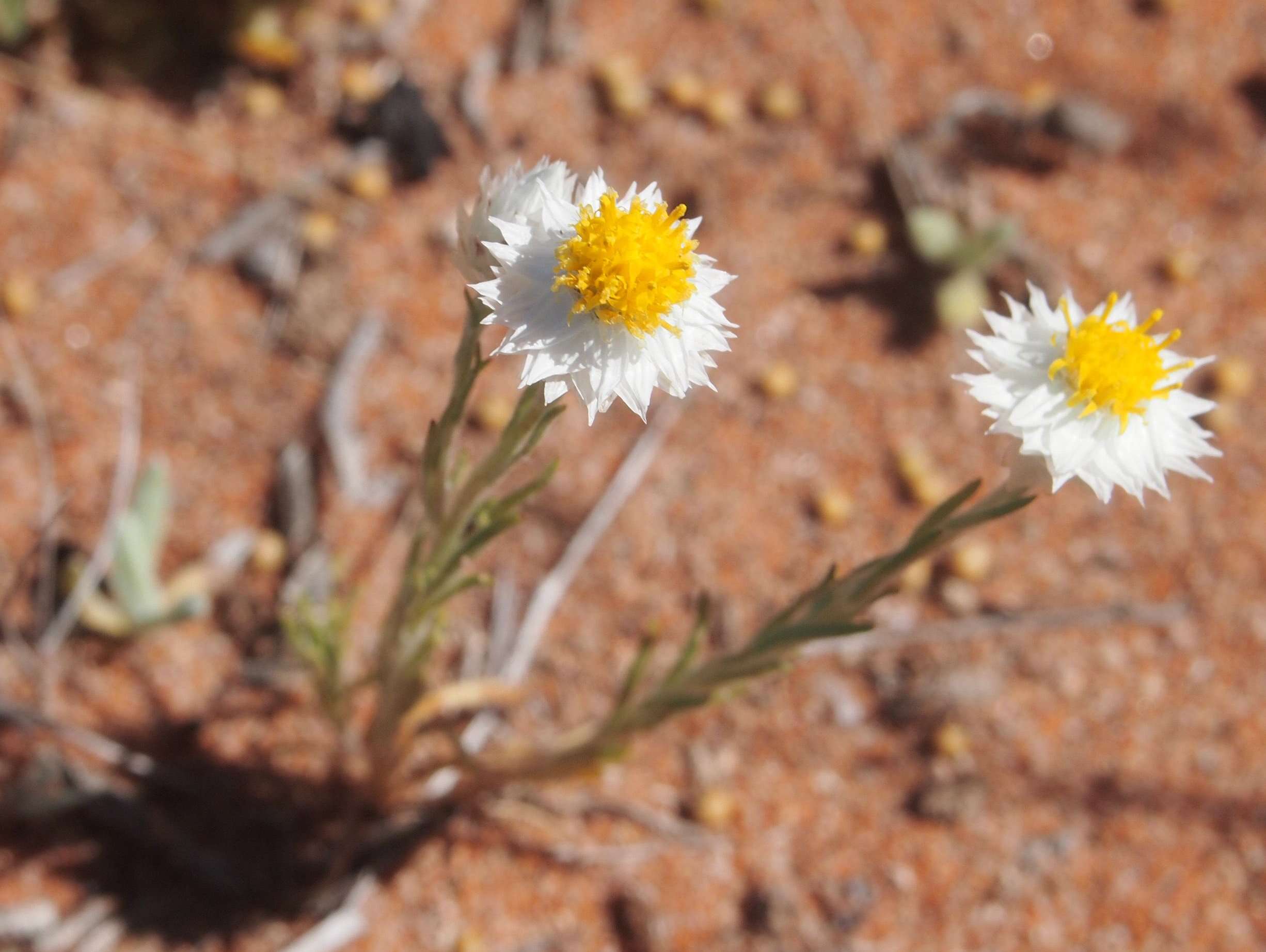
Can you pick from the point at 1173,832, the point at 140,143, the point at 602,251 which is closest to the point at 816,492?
the point at 1173,832

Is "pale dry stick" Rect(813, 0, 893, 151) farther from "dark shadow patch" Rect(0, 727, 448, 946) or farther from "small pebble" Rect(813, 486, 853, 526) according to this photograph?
"dark shadow patch" Rect(0, 727, 448, 946)

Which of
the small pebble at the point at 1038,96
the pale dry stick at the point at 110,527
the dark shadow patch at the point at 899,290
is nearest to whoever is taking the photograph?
the pale dry stick at the point at 110,527

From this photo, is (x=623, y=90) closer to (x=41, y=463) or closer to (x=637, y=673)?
(x=41, y=463)

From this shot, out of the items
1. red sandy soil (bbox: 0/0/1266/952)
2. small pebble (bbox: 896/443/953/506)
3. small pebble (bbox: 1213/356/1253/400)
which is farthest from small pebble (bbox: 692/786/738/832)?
small pebble (bbox: 1213/356/1253/400)

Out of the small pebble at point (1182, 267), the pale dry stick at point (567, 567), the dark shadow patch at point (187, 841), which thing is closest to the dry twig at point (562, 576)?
the pale dry stick at point (567, 567)

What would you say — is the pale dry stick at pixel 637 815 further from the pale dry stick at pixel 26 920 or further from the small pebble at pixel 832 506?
the pale dry stick at pixel 26 920

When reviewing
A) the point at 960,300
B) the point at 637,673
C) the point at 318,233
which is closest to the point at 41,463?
the point at 318,233
